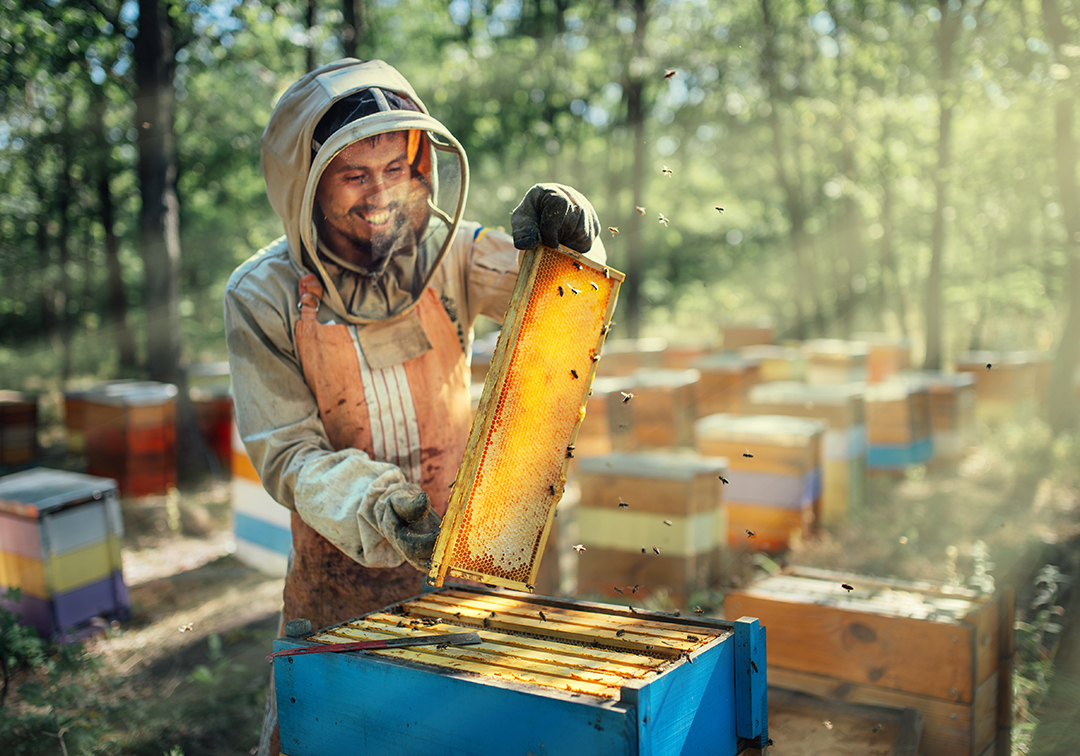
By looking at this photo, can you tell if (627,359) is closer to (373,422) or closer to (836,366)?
(836,366)

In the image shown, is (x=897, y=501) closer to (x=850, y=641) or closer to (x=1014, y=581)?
(x=1014, y=581)

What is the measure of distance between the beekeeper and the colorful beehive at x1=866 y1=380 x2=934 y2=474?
5.41 metres

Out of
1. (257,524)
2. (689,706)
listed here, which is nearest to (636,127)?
(257,524)

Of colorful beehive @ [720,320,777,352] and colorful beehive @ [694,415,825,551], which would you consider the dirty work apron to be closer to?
colorful beehive @ [694,415,825,551]

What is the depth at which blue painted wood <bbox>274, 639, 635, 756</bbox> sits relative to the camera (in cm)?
116

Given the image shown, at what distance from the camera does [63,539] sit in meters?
4.33

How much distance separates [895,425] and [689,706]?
20.0 ft

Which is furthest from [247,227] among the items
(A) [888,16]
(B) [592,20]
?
(A) [888,16]

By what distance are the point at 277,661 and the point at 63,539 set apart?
363 cm

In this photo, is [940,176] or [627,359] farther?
[940,176]

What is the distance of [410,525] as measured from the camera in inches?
63.0

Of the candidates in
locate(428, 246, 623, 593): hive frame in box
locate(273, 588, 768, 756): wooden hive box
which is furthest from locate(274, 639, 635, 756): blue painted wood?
locate(428, 246, 623, 593): hive frame in box

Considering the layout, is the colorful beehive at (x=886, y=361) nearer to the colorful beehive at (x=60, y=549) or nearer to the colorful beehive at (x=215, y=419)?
the colorful beehive at (x=215, y=419)

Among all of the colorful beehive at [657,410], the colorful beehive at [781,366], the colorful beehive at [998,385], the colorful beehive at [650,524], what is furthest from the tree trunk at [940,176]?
the colorful beehive at [650,524]
